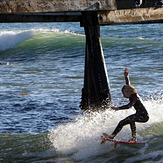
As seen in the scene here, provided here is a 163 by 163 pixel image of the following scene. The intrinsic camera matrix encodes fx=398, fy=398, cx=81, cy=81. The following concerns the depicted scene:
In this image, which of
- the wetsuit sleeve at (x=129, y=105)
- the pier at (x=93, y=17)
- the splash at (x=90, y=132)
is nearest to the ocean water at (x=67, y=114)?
the splash at (x=90, y=132)

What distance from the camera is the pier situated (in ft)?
26.1

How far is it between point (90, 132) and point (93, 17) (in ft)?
8.71

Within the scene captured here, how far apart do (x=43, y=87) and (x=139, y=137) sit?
6.36 metres

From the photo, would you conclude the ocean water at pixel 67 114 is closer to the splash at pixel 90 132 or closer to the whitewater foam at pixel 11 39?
Result: the splash at pixel 90 132

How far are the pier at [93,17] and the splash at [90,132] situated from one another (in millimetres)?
462

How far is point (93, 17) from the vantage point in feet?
30.0

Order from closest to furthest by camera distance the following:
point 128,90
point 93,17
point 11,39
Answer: point 128,90 < point 93,17 < point 11,39

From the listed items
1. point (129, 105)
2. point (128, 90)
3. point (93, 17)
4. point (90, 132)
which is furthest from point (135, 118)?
point (93, 17)

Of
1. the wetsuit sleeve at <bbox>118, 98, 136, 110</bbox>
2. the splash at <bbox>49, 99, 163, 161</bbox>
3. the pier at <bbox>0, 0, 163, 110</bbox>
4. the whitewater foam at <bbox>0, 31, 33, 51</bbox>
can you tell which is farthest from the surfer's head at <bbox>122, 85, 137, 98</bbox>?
the whitewater foam at <bbox>0, 31, 33, 51</bbox>

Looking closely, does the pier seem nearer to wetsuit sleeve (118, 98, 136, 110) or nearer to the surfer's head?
the surfer's head

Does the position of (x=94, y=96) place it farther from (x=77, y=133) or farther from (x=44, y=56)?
(x=44, y=56)

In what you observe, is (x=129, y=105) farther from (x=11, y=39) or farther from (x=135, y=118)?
(x=11, y=39)

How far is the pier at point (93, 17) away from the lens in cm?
797

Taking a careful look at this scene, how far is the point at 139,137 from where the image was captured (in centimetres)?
812
